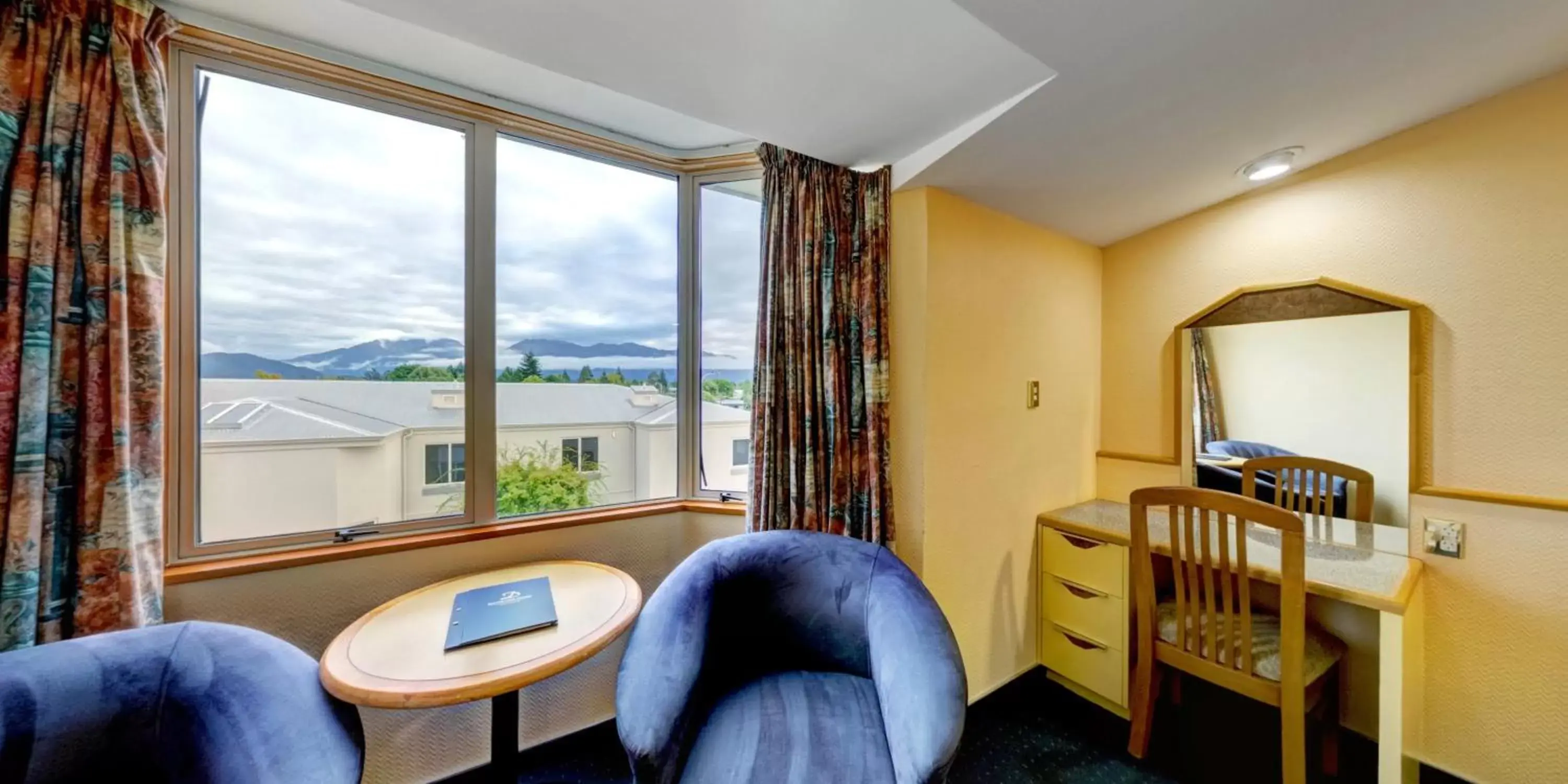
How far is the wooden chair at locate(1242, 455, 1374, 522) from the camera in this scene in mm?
1677

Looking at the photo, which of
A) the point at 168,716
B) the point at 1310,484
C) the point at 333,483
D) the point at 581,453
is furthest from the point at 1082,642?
the point at 333,483

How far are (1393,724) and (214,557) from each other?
10.8 feet

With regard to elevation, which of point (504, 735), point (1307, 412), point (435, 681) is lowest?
point (504, 735)

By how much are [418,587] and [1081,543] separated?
7.94ft

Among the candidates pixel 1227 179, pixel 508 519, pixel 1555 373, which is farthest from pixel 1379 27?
pixel 508 519

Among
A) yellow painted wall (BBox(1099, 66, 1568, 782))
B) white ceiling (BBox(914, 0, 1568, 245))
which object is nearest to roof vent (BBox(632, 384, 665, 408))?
white ceiling (BBox(914, 0, 1568, 245))

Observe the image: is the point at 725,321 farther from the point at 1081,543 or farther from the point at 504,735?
the point at 1081,543

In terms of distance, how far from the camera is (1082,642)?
194 centimetres

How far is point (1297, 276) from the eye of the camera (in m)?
1.83

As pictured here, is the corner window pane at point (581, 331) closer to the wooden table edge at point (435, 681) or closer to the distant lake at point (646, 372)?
the distant lake at point (646, 372)

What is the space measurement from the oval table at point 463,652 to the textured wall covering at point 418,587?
117mm

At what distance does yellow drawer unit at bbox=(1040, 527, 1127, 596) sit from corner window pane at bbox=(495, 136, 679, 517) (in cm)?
165

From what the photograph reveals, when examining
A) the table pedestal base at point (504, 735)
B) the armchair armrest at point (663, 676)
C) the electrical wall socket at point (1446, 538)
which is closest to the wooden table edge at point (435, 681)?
the armchair armrest at point (663, 676)

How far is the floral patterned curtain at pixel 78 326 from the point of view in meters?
1.04
